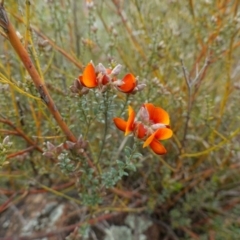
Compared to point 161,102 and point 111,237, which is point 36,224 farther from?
point 161,102

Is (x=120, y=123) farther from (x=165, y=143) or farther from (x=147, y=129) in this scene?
(x=165, y=143)

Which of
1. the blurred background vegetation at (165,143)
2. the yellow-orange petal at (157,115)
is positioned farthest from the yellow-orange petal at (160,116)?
the blurred background vegetation at (165,143)

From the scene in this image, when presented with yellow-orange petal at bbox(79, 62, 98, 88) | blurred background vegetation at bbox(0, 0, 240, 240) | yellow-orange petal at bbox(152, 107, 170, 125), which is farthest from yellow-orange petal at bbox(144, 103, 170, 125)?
blurred background vegetation at bbox(0, 0, 240, 240)

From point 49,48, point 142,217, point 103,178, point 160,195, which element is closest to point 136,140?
point 103,178

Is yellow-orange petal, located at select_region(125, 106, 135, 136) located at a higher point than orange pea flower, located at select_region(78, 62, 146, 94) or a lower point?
lower

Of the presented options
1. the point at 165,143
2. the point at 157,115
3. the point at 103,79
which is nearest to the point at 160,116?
the point at 157,115

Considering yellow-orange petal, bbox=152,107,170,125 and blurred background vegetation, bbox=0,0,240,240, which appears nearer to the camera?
yellow-orange petal, bbox=152,107,170,125

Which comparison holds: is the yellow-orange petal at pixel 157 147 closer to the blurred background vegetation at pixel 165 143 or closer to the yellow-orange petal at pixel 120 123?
the yellow-orange petal at pixel 120 123

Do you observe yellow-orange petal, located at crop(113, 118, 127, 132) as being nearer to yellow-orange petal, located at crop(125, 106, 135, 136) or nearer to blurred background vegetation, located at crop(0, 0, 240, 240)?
yellow-orange petal, located at crop(125, 106, 135, 136)
